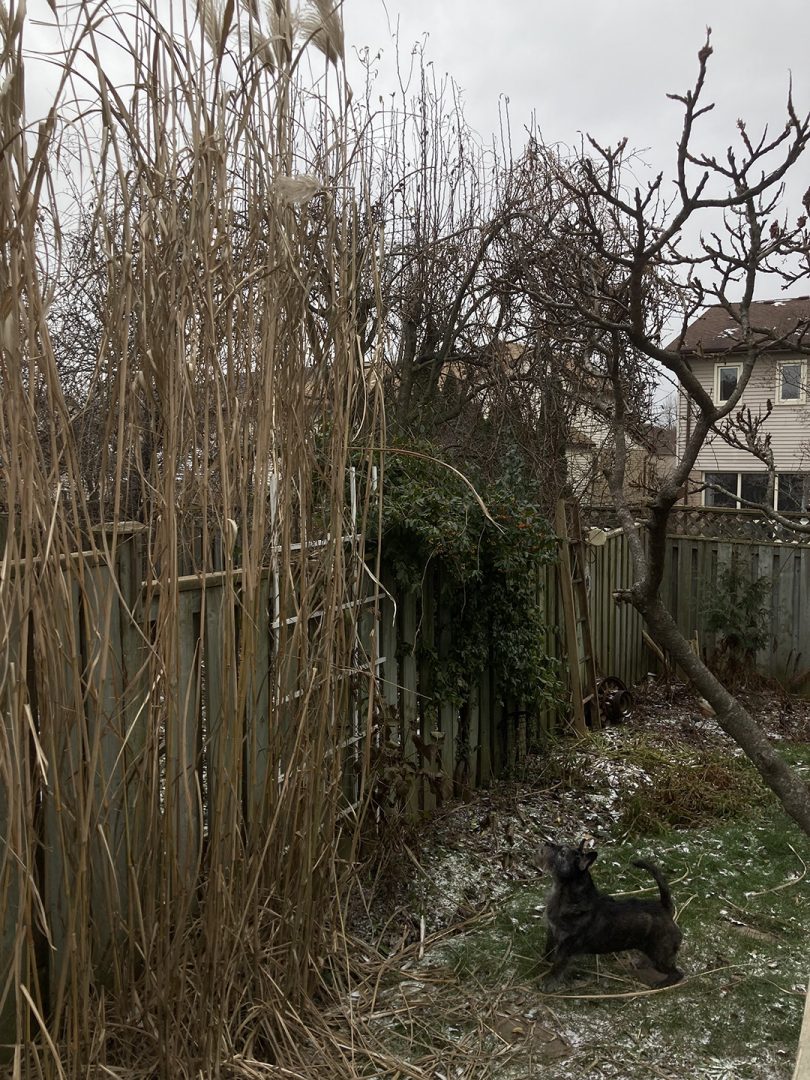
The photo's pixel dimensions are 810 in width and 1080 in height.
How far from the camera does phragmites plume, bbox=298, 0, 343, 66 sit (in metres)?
1.66

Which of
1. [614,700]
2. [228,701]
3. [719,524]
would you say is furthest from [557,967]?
[719,524]

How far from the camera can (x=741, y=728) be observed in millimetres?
3002

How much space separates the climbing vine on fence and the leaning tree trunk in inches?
27.2

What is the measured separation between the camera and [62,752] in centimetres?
155

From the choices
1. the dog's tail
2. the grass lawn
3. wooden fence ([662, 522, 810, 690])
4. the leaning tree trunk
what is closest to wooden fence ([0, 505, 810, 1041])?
wooden fence ([662, 522, 810, 690])

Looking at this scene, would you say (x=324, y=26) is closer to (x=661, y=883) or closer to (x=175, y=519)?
(x=175, y=519)

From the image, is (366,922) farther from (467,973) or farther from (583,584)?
(583,584)

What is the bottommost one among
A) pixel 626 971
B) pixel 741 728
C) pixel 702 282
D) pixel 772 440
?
pixel 626 971

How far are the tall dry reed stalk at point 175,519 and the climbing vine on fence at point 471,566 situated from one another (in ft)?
3.72

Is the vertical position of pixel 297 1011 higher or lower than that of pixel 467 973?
higher

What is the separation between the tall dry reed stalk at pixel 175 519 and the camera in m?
1.44

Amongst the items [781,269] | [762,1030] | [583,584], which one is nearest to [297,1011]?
[762,1030]

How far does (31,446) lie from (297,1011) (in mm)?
1495

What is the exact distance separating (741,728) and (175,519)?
2.27m
